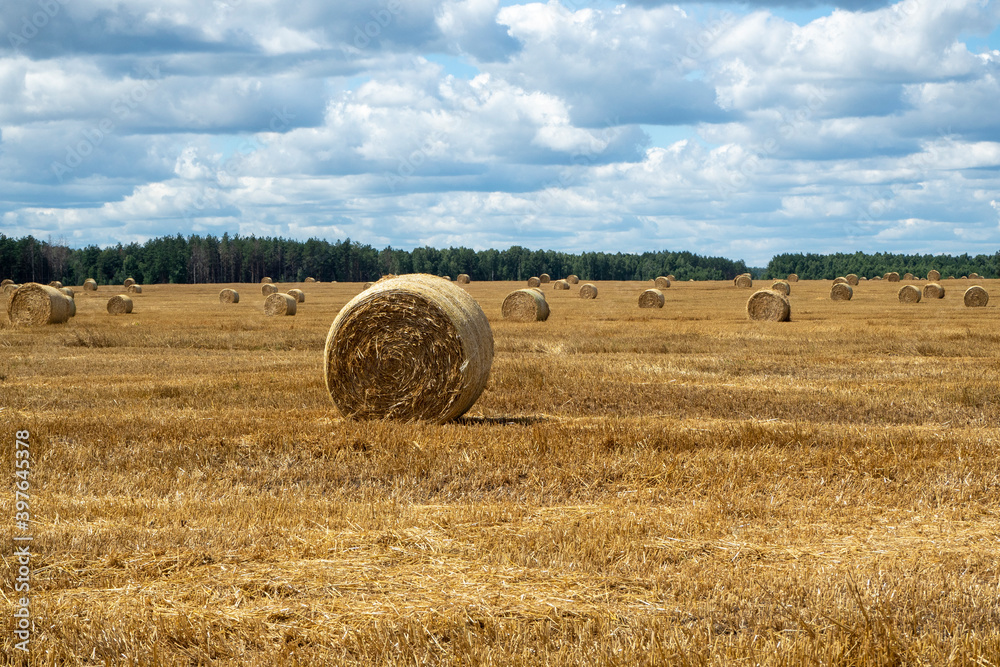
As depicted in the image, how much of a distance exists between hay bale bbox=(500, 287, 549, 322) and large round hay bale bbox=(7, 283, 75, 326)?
15.5 m

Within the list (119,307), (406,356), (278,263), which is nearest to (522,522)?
(406,356)

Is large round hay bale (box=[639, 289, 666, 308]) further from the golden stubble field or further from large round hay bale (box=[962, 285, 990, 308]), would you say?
the golden stubble field

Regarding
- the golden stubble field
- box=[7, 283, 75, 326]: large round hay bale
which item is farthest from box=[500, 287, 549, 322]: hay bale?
the golden stubble field

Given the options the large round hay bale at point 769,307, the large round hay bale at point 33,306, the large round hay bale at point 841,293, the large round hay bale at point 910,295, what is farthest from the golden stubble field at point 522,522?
the large round hay bale at point 841,293

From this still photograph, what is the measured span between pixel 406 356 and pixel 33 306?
935 inches

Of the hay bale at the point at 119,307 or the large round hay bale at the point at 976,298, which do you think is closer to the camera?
the hay bale at the point at 119,307

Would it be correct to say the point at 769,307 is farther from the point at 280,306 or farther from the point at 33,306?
the point at 33,306

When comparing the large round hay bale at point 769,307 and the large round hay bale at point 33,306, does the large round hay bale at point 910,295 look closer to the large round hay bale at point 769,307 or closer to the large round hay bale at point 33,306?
the large round hay bale at point 769,307

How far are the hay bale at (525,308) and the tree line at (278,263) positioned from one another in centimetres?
9372

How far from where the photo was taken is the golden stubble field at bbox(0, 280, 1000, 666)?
5.23 m

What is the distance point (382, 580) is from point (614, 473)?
3844mm

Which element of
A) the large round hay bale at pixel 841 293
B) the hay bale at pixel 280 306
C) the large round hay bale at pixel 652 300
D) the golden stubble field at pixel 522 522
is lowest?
the golden stubble field at pixel 522 522

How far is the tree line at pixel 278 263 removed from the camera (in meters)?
126

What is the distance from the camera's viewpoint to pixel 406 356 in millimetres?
12867
